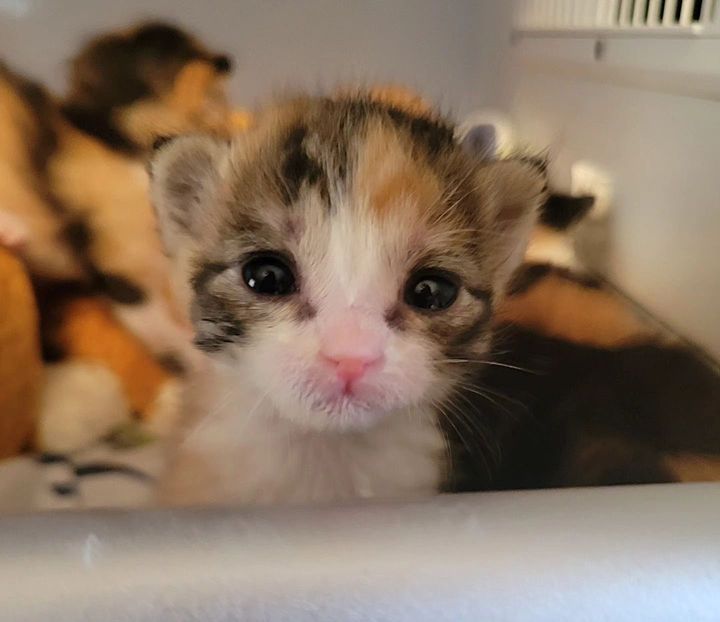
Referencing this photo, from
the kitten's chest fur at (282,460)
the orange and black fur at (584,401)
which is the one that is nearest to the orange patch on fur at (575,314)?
the orange and black fur at (584,401)

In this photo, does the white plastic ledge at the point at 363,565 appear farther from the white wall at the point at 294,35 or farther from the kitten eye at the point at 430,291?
the white wall at the point at 294,35

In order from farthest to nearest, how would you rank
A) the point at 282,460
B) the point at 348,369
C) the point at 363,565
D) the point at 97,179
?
1. the point at 97,179
2. the point at 282,460
3. the point at 348,369
4. the point at 363,565

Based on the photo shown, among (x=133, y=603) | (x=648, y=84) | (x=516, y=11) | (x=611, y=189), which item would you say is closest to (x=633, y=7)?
(x=648, y=84)

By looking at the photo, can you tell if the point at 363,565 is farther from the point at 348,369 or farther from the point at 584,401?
the point at 584,401

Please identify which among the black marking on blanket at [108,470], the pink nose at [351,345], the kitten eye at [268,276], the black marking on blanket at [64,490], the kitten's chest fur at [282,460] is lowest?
the black marking on blanket at [108,470]

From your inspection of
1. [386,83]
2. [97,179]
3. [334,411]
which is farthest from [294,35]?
[334,411]

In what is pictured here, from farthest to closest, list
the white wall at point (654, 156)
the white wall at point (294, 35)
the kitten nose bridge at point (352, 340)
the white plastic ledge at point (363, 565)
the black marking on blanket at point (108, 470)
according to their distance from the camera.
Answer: the white wall at point (294, 35), the black marking on blanket at point (108, 470), the white wall at point (654, 156), the kitten nose bridge at point (352, 340), the white plastic ledge at point (363, 565)

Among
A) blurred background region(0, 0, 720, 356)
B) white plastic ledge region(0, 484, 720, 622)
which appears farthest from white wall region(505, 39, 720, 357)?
white plastic ledge region(0, 484, 720, 622)
